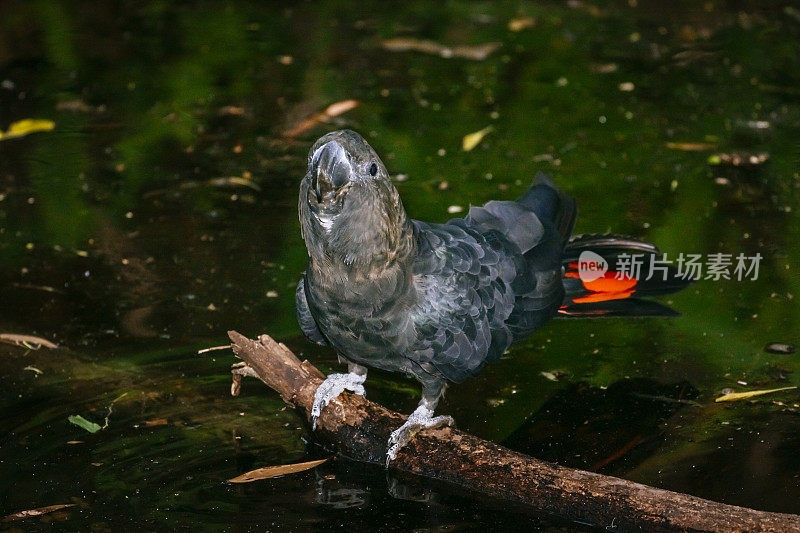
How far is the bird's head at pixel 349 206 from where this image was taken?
8.83 feet

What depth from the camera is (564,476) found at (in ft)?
9.31

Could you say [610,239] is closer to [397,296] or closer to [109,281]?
[397,296]

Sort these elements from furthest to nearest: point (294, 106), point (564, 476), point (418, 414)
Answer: point (294, 106), point (418, 414), point (564, 476)

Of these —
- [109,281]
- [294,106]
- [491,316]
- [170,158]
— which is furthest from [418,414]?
[294,106]

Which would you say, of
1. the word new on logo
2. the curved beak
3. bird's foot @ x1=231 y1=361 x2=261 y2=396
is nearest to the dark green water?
bird's foot @ x1=231 y1=361 x2=261 y2=396

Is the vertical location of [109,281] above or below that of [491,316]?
below

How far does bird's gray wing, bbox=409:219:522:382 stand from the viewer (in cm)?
304

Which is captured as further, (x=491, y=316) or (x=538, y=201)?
(x=538, y=201)

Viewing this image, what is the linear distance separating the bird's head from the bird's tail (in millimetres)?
Answer: 827

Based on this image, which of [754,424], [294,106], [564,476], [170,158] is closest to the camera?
[564,476]

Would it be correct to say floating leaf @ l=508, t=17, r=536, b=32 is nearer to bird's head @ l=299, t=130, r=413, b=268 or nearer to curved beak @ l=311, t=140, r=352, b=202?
bird's head @ l=299, t=130, r=413, b=268

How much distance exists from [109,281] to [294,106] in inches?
97.7

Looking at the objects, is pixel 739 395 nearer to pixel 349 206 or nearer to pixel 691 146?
pixel 349 206

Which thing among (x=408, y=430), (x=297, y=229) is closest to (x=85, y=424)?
(x=408, y=430)
